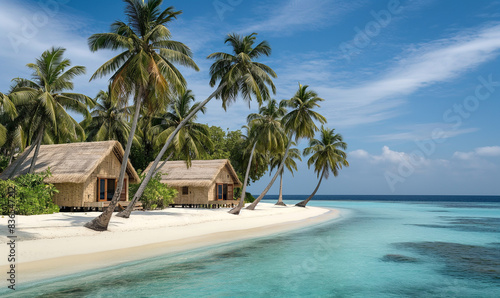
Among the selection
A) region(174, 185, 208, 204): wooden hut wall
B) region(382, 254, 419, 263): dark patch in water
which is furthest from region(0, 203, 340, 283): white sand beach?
region(174, 185, 208, 204): wooden hut wall

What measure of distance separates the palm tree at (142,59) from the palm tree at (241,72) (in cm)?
344

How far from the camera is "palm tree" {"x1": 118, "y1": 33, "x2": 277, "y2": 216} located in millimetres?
20625

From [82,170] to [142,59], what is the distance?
28.7 ft

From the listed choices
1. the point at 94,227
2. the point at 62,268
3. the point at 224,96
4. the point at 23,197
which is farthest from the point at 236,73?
the point at 62,268

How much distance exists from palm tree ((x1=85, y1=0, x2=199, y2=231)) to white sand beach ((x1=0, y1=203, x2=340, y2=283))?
160 cm

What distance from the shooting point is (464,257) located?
13.7 meters

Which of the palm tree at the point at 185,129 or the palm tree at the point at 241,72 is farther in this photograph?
the palm tree at the point at 185,129

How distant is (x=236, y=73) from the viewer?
822 inches

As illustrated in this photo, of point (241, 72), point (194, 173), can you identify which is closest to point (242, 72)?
point (241, 72)

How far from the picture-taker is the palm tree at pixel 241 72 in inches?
812

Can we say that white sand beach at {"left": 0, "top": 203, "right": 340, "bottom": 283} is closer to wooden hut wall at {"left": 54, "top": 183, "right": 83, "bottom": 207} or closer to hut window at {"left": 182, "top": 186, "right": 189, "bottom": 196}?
wooden hut wall at {"left": 54, "top": 183, "right": 83, "bottom": 207}

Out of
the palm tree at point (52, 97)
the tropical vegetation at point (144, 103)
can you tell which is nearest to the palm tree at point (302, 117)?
the tropical vegetation at point (144, 103)

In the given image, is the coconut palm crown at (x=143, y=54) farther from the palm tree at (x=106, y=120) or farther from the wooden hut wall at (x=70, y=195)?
the palm tree at (x=106, y=120)

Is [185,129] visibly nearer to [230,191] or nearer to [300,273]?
[230,191]
